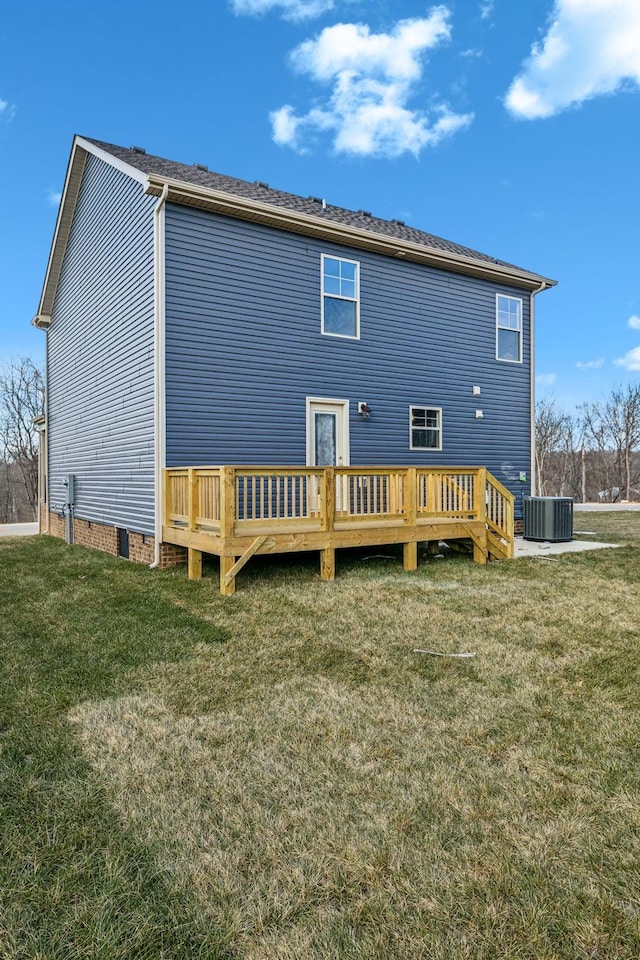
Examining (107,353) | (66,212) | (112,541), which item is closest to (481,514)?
(112,541)

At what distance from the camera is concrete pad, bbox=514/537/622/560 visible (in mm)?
8797

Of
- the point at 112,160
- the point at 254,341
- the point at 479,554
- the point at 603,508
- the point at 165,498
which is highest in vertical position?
the point at 112,160

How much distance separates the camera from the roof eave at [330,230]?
7551mm

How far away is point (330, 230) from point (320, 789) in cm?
860

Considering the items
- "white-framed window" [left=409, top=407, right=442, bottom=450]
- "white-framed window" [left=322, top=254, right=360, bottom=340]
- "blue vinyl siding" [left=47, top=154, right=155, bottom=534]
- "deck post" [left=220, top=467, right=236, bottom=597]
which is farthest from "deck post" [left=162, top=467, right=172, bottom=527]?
"white-framed window" [left=409, top=407, right=442, bottom=450]

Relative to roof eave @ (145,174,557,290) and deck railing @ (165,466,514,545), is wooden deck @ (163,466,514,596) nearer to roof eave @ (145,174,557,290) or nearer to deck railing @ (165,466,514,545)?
deck railing @ (165,466,514,545)

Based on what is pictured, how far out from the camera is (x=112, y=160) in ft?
28.8

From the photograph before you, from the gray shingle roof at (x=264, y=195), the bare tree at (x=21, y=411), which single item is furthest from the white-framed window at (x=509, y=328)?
the bare tree at (x=21, y=411)

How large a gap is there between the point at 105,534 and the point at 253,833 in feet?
28.7

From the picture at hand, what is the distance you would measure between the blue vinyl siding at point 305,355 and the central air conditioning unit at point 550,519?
134cm

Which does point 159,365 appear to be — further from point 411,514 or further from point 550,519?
point 550,519

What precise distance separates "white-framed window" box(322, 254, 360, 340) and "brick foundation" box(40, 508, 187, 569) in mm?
4459

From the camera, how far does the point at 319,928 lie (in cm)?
154

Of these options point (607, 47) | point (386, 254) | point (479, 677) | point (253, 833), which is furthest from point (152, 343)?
point (607, 47)
